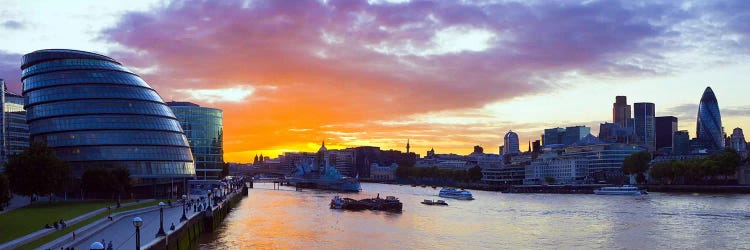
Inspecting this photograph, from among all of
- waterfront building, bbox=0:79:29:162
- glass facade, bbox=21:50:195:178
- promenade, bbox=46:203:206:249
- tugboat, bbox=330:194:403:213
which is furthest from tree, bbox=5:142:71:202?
tugboat, bbox=330:194:403:213

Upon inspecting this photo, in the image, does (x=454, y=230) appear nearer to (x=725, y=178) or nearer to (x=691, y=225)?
(x=691, y=225)

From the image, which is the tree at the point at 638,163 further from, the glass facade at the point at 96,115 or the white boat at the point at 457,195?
the glass facade at the point at 96,115

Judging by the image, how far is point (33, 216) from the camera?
176 feet

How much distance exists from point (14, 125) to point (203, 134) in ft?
209

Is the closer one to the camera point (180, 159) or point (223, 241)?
point (223, 241)

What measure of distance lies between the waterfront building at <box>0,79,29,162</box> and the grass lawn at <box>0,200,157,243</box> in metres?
27.0

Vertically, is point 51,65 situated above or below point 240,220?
above

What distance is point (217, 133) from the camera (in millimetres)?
161375

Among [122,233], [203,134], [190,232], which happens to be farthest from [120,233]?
[203,134]

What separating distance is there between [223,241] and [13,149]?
5126 cm

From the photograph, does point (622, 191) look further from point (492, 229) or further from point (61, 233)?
point (61, 233)

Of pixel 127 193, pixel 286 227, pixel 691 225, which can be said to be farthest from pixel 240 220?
pixel 691 225

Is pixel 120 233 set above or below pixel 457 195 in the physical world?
above

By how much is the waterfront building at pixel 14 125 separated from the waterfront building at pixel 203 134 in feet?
185
